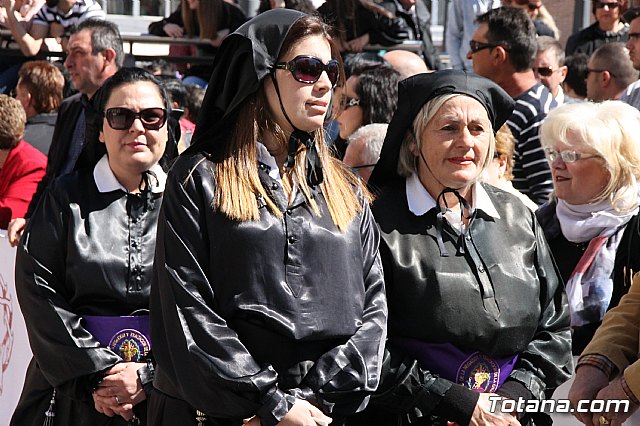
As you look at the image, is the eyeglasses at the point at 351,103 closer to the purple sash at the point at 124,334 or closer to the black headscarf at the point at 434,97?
the black headscarf at the point at 434,97

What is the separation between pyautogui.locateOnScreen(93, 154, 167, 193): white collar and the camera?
443 centimetres

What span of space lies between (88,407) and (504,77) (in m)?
3.91

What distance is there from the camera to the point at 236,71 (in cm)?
358

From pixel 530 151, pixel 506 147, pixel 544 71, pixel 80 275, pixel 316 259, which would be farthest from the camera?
pixel 544 71

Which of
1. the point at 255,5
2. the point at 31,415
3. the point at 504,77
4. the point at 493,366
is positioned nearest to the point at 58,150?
the point at 31,415

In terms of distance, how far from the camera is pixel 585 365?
383 centimetres

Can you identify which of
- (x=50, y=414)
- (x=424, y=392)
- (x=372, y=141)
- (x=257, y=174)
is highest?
(x=257, y=174)

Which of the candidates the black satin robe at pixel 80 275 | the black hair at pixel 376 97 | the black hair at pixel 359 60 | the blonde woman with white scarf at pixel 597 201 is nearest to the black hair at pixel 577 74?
the black hair at pixel 359 60

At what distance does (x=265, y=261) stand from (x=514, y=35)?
165 inches

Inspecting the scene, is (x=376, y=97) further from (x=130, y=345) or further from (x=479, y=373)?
(x=479, y=373)

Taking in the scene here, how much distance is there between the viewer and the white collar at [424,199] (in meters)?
4.02

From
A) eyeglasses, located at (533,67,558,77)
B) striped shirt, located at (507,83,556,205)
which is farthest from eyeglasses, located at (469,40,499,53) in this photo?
eyeglasses, located at (533,67,558,77)

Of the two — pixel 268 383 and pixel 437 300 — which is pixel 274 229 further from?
pixel 437 300

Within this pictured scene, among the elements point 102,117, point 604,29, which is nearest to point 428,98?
point 102,117
